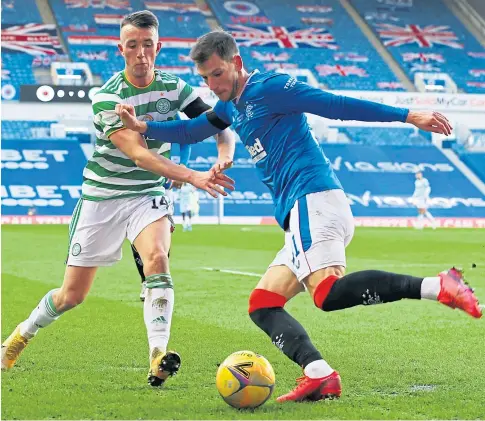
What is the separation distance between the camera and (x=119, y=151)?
5.66 meters

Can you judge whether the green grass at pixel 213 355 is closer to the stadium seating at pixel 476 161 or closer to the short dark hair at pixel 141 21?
the short dark hair at pixel 141 21

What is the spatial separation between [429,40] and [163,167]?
3947 cm

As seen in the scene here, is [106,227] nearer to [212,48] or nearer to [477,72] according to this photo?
[212,48]

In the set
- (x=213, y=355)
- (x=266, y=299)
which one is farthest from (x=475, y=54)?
(x=266, y=299)

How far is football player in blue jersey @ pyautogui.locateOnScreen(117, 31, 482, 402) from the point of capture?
4477mm

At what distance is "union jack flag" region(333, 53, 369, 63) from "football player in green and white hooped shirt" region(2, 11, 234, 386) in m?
35.4

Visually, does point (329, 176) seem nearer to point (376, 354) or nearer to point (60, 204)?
point (376, 354)

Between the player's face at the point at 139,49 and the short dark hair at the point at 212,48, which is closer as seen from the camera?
the short dark hair at the point at 212,48

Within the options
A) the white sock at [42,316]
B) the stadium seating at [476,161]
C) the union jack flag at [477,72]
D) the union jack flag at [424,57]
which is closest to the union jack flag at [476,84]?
the union jack flag at [477,72]

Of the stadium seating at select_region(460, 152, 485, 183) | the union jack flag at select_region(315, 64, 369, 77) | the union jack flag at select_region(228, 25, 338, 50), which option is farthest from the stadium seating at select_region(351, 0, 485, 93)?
the stadium seating at select_region(460, 152, 485, 183)

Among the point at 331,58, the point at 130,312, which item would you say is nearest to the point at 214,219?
the point at 331,58

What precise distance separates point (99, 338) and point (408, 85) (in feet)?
112

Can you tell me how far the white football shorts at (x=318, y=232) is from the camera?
4.59m

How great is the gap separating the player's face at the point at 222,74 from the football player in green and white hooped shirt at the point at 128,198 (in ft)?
1.92
